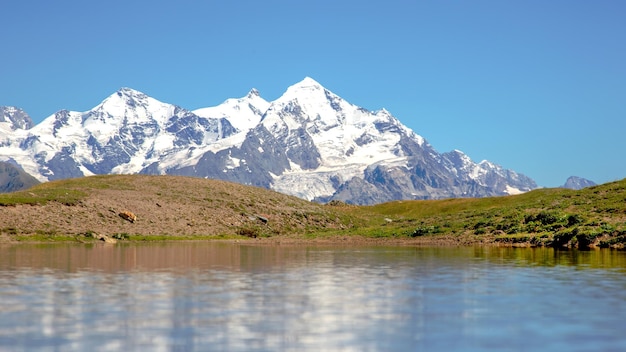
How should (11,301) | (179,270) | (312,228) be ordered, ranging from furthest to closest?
(312,228)
(179,270)
(11,301)

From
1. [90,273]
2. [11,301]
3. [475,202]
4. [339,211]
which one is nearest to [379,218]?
[339,211]

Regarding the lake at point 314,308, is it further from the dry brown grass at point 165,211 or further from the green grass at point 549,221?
the dry brown grass at point 165,211

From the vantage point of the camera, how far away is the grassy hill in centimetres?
7894

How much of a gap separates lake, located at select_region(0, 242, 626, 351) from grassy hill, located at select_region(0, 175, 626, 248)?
34268 millimetres

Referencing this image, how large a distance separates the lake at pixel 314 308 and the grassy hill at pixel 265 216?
34268 millimetres

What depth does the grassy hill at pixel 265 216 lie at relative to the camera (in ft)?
259

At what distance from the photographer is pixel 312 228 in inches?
5015

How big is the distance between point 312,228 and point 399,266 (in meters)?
83.5

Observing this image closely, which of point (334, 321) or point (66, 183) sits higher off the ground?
point (66, 183)

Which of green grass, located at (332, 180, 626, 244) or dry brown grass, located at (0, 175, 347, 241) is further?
dry brown grass, located at (0, 175, 347, 241)

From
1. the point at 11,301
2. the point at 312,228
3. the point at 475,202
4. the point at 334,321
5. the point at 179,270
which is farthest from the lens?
the point at 475,202

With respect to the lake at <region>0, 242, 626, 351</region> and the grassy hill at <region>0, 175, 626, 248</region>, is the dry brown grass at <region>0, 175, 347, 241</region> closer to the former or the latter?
the grassy hill at <region>0, 175, 626, 248</region>

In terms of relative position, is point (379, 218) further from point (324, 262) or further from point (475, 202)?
point (324, 262)

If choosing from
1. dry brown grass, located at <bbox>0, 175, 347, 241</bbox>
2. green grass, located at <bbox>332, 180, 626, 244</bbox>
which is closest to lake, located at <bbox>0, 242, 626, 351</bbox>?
green grass, located at <bbox>332, 180, 626, 244</bbox>
